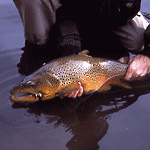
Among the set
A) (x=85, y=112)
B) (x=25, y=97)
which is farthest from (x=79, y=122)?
(x=25, y=97)

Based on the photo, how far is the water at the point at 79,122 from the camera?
1280 mm

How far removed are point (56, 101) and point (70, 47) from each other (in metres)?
0.60

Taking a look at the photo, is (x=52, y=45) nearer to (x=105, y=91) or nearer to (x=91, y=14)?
(x=91, y=14)

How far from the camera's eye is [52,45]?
7.34ft

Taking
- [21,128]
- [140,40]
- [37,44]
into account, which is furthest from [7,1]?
[21,128]

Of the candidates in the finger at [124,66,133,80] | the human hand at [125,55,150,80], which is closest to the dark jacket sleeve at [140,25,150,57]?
the human hand at [125,55,150,80]

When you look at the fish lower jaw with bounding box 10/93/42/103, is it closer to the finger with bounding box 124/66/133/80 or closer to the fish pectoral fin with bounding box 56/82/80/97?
the fish pectoral fin with bounding box 56/82/80/97

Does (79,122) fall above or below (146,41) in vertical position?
below

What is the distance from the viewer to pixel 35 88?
4.59 feet

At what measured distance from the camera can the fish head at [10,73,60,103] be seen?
55.0 inches

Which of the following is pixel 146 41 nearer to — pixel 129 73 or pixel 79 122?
pixel 129 73

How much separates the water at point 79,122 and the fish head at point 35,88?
5.6 inches

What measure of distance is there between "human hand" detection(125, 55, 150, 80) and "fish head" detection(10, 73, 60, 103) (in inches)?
28.3

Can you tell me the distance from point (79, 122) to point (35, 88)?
46 centimetres
